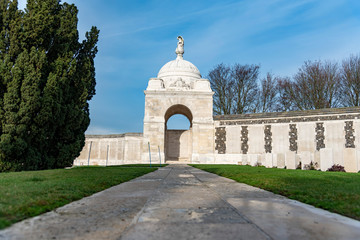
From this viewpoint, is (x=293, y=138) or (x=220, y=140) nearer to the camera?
(x=293, y=138)

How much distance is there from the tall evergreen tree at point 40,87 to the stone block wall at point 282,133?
497 inches

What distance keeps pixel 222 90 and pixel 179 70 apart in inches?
297

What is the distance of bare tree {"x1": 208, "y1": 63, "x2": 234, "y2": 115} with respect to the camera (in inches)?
1344

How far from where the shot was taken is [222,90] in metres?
34.5

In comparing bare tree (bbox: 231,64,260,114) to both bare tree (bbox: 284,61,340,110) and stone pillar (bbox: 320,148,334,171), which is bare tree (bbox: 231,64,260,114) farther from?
stone pillar (bbox: 320,148,334,171)

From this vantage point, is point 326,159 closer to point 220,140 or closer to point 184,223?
point 184,223

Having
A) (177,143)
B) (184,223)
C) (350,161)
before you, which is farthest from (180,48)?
(184,223)


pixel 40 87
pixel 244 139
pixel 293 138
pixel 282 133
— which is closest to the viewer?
pixel 40 87

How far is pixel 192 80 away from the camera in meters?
29.9

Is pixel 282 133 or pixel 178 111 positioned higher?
pixel 178 111

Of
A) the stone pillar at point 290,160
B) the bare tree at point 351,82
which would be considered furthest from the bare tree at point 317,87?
the stone pillar at point 290,160

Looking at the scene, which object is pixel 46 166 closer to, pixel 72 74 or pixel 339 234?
pixel 72 74

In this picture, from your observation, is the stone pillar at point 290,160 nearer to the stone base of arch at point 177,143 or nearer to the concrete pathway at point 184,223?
the concrete pathway at point 184,223

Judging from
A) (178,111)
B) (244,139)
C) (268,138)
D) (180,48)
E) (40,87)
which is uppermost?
(180,48)
